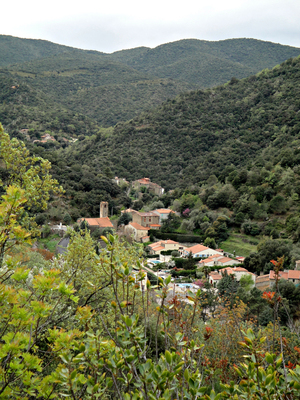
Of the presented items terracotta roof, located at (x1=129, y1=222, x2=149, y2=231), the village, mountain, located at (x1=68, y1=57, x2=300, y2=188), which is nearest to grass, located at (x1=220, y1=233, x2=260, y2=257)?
the village

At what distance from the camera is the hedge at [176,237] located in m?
35.6

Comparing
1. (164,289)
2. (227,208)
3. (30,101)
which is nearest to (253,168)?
(227,208)

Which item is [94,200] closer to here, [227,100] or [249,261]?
[249,261]

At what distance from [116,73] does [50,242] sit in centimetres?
11139

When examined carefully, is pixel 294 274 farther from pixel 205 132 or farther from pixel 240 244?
pixel 205 132

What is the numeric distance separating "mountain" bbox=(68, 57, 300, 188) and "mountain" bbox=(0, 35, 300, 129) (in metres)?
20.2

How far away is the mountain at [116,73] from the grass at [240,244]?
A: 49.7 m

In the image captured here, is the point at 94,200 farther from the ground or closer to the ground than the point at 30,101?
closer to the ground

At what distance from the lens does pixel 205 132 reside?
62750 mm

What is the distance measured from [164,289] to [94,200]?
1555 inches

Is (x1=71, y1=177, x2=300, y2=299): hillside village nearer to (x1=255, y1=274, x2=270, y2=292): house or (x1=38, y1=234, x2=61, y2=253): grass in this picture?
(x1=255, y1=274, x2=270, y2=292): house

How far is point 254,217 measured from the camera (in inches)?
1389

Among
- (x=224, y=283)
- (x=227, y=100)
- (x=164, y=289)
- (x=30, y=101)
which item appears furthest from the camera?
(x=30, y=101)

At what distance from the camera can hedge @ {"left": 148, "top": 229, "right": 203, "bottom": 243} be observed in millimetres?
35562
